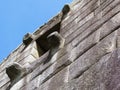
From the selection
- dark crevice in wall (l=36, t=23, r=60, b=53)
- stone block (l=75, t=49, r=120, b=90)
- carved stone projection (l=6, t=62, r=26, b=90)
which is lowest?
dark crevice in wall (l=36, t=23, r=60, b=53)

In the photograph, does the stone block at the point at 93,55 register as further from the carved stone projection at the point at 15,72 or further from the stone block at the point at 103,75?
the carved stone projection at the point at 15,72

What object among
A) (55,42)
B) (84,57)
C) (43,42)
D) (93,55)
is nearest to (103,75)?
(93,55)

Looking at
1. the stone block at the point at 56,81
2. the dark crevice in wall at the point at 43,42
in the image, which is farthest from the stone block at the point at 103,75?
the dark crevice in wall at the point at 43,42

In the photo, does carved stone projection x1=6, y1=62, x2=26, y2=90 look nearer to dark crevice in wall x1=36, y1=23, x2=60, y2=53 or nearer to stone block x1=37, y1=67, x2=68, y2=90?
stone block x1=37, y1=67, x2=68, y2=90

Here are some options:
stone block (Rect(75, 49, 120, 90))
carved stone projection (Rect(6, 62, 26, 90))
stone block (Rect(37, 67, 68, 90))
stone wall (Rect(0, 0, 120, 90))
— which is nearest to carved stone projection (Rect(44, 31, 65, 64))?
stone wall (Rect(0, 0, 120, 90))

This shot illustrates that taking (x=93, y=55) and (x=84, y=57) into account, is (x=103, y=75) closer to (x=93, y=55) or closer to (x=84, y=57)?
(x=93, y=55)

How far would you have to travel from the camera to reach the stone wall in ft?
9.32

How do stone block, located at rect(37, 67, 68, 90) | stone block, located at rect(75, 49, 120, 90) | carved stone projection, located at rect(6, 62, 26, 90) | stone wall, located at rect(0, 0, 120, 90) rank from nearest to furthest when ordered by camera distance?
stone block, located at rect(75, 49, 120, 90) < stone wall, located at rect(0, 0, 120, 90) < stone block, located at rect(37, 67, 68, 90) < carved stone projection, located at rect(6, 62, 26, 90)

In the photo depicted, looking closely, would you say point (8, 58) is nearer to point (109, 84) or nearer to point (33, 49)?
point (33, 49)

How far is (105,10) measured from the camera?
153 inches

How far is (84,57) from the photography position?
3.26m

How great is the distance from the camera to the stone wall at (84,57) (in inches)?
Answer: 112

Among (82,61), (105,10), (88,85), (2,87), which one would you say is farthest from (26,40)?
(88,85)

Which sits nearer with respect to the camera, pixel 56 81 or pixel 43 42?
pixel 56 81
